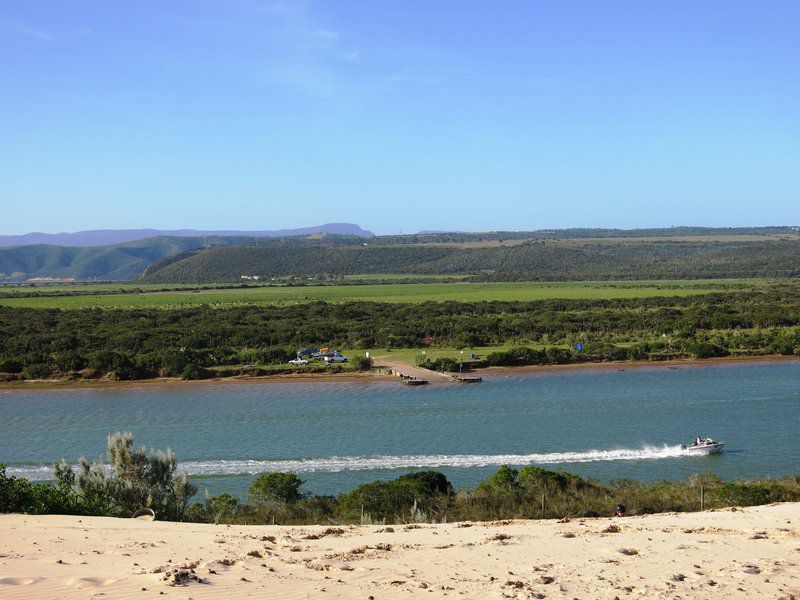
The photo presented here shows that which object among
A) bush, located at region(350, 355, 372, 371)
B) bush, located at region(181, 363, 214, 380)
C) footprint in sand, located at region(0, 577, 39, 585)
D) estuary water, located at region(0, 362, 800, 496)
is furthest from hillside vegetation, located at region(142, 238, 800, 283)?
footprint in sand, located at region(0, 577, 39, 585)

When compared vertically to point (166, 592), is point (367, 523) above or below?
below

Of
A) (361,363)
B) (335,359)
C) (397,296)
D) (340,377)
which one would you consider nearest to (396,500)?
(340,377)

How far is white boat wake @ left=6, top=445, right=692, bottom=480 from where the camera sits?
23.7 m

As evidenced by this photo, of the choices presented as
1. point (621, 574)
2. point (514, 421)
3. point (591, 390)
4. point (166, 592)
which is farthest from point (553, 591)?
point (591, 390)

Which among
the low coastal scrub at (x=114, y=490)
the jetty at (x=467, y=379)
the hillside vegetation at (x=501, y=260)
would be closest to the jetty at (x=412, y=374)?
the jetty at (x=467, y=379)

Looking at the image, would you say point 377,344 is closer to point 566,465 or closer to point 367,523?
point 566,465

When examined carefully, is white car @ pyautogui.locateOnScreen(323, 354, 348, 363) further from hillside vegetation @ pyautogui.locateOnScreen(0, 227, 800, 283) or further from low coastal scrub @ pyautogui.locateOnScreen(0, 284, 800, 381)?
hillside vegetation @ pyautogui.locateOnScreen(0, 227, 800, 283)

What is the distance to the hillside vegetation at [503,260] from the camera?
142500 millimetres

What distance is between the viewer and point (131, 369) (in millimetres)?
43812

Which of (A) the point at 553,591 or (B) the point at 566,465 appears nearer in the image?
(A) the point at 553,591

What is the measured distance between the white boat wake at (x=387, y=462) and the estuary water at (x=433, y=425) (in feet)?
0.19

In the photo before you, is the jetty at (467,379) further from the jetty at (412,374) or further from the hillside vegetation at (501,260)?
the hillside vegetation at (501,260)

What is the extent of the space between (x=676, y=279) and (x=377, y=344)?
3178 inches

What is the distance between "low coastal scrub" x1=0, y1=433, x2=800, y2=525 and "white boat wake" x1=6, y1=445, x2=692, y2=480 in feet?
15.3
